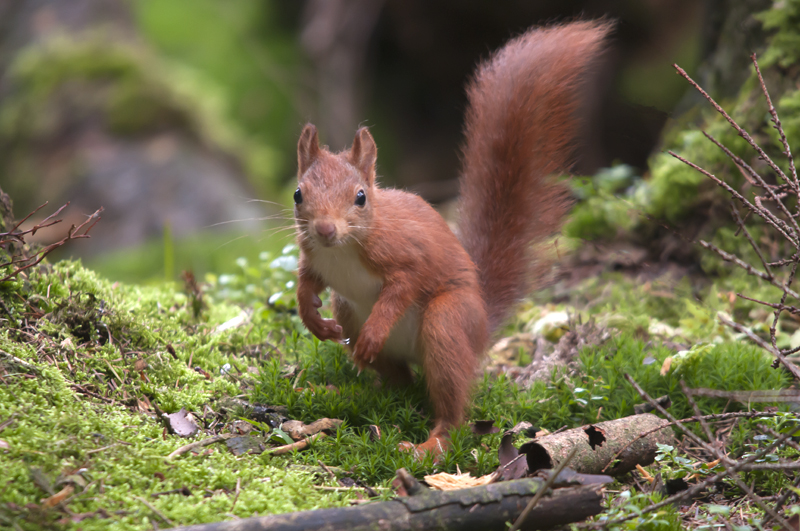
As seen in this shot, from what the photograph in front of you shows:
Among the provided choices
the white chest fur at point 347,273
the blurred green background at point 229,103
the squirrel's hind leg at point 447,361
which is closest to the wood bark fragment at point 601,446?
the squirrel's hind leg at point 447,361

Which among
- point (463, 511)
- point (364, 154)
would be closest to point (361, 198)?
point (364, 154)

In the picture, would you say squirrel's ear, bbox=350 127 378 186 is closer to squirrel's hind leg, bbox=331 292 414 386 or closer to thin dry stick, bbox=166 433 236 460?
squirrel's hind leg, bbox=331 292 414 386

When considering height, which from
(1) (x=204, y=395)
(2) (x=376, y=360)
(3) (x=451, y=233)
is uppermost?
(3) (x=451, y=233)

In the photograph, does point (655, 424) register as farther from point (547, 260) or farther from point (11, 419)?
point (11, 419)

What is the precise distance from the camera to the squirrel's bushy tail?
3.21 metres

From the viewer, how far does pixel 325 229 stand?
277 centimetres

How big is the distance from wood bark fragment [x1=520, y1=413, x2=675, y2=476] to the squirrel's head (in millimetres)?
1167

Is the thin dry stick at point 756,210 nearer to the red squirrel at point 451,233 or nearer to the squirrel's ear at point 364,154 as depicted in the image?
the red squirrel at point 451,233

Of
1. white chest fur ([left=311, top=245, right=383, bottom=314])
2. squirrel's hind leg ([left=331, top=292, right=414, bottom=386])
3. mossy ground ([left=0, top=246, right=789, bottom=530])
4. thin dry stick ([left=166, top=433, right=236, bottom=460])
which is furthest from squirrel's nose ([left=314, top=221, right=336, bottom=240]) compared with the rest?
thin dry stick ([left=166, top=433, right=236, bottom=460])

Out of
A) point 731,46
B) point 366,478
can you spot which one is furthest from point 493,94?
point 731,46

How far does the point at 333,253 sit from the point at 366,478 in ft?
3.27

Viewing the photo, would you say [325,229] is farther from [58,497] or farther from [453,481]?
[58,497]

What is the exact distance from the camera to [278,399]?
9.77ft

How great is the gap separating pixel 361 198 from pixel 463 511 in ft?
4.75
